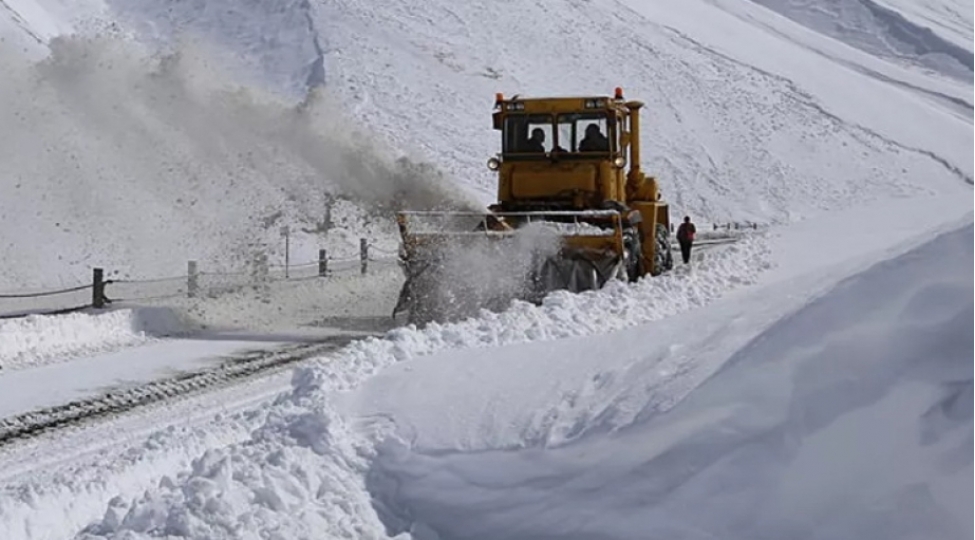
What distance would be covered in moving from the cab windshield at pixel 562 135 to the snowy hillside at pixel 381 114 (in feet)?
12.7

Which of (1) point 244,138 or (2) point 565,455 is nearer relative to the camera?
(2) point 565,455

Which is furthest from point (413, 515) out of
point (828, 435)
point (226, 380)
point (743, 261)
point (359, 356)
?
point (743, 261)

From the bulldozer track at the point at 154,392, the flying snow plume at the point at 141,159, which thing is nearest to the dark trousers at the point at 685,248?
the flying snow plume at the point at 141,159

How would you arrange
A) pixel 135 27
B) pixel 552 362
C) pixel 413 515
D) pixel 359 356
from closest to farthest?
pixel 413 515
pixel 552 362
pixel 359 356
pixel 135 27

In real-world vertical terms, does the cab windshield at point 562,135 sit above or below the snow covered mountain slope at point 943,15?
below

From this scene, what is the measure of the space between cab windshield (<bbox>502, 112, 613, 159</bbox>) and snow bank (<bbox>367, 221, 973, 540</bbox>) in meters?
10.7

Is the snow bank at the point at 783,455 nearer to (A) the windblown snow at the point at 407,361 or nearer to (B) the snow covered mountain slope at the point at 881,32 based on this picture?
(A) the windblown snow at the point at 407,361

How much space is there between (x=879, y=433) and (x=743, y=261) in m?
15.9

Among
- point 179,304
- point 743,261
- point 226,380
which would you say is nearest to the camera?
point 226,380

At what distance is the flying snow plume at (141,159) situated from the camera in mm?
26094

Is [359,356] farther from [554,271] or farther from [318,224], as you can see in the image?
[318,224]

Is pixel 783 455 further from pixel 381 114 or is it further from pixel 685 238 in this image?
pixel 381 114

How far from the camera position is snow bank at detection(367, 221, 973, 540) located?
4.58 meters

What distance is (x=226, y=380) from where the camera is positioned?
39.1 ft
